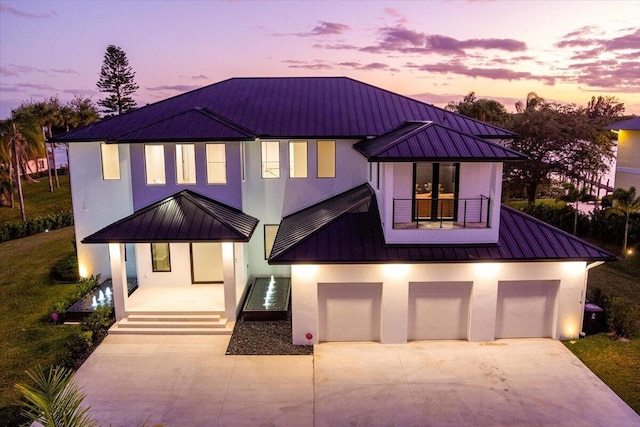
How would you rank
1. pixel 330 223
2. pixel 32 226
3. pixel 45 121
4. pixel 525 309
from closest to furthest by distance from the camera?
pixel 525 309
pixel 330 223
pixel 32 226
pixel 45 121

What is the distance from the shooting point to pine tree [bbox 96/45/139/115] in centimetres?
4691

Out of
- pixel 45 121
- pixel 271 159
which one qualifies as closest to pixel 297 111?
pixel 271 159

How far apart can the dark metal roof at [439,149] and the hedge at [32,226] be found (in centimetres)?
2840

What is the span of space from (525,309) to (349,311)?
5.60 metres

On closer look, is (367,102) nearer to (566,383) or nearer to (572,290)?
(572,290)

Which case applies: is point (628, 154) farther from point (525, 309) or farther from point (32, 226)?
point (32, 226)

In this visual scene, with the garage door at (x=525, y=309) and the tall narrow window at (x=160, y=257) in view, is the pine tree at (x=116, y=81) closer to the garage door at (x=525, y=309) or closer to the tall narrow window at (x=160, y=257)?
the tall narrow window at (x=160, y=257)

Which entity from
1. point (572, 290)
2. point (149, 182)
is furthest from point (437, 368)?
point (149, 182)

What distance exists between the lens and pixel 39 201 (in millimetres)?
42719

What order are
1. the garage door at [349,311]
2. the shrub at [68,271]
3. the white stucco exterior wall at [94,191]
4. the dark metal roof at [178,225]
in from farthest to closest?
the shrub at [68,271] < the white stucco exterior wall at [94,191] < the dark metal roof at [178,225] < the garage door at [349,311]

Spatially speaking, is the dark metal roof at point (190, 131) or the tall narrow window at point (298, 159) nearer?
the dark metal roof at point (190, 131)

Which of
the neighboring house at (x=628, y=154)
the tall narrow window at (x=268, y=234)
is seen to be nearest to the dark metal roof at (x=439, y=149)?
the tall narrow window at (x=268, y=234)

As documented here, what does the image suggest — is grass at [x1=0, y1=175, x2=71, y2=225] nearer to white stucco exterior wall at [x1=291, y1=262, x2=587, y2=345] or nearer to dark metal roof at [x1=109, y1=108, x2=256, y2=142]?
dark metal roof at [x1=109, y1=108, x2=256, y2=142]

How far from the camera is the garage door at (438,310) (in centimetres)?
1445
